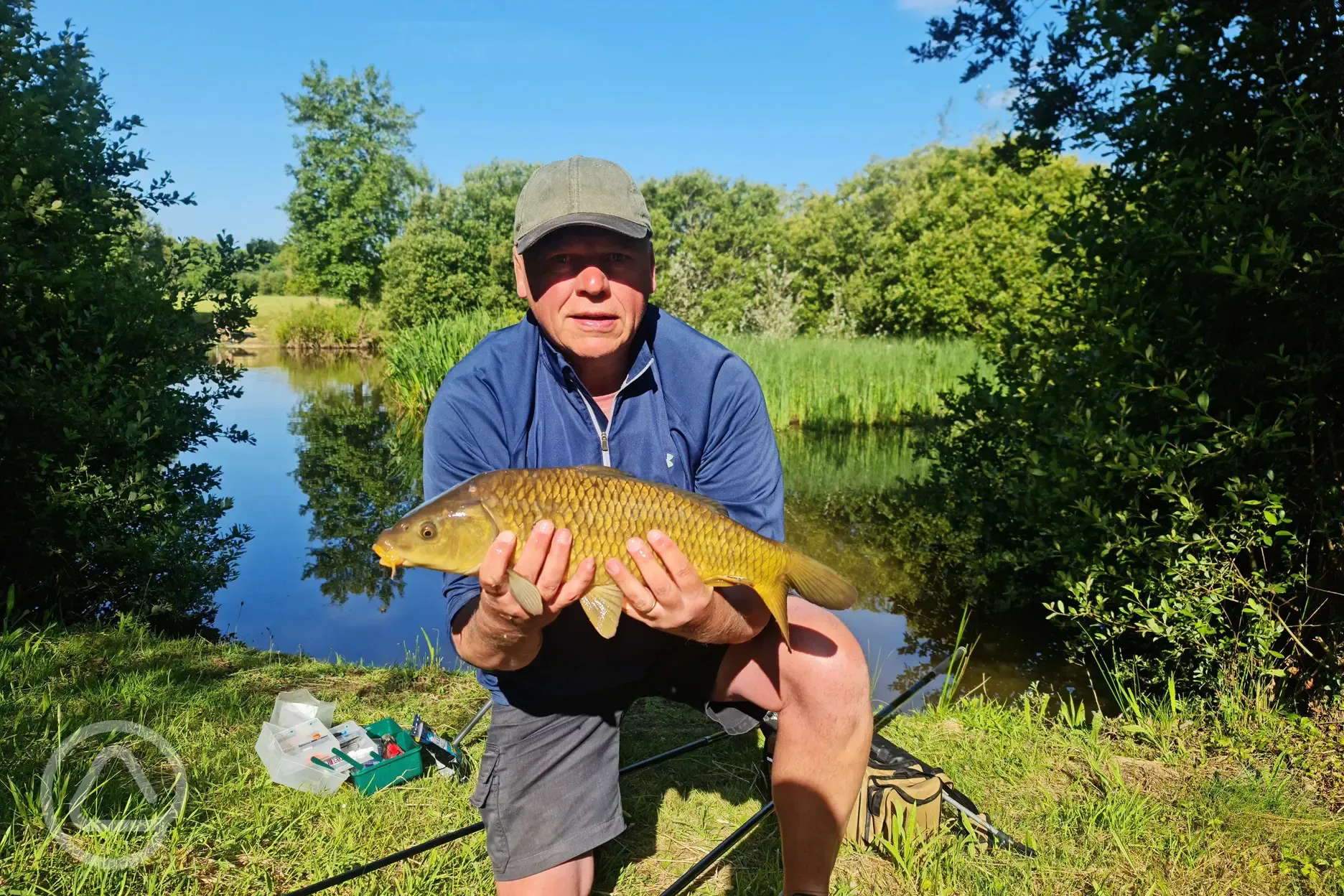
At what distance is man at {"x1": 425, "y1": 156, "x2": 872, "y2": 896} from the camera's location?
65.0 inches

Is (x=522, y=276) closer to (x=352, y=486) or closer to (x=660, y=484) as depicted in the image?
(x=660, y=484)

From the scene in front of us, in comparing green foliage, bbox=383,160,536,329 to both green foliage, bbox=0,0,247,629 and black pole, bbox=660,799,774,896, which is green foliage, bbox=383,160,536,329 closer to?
green foliage, bbox=0,0,247,629

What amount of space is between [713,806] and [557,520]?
1.23 metres

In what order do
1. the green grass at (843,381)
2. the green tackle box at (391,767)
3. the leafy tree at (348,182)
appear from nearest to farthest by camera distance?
1. the green tackle box at (391,767)
2. the green grass at (843,381)
3. the leafy tree at (348,182)

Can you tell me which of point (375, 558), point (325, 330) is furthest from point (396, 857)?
point (325, 330)

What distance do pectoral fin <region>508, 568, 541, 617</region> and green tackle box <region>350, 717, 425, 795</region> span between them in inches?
42.1

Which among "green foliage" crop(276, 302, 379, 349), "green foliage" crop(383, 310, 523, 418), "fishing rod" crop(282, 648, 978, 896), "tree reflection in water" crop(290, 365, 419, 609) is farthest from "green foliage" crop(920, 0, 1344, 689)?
"green foliage" crop(276, 302, 379, 349)

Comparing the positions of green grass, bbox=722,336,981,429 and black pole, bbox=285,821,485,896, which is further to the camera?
green grass, bbox=722,336,981,429

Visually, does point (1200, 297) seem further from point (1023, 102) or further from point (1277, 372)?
point (1023, 102)

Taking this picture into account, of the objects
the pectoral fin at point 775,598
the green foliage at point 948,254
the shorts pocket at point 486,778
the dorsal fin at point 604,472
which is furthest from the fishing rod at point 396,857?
the green foliage at point 948,254

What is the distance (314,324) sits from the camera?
25.3 meters

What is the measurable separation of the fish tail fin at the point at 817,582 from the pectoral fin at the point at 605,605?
0.30 meters

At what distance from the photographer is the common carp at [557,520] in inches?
55.9

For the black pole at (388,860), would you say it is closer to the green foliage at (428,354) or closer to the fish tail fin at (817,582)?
the fish tail fin at (817,582)
